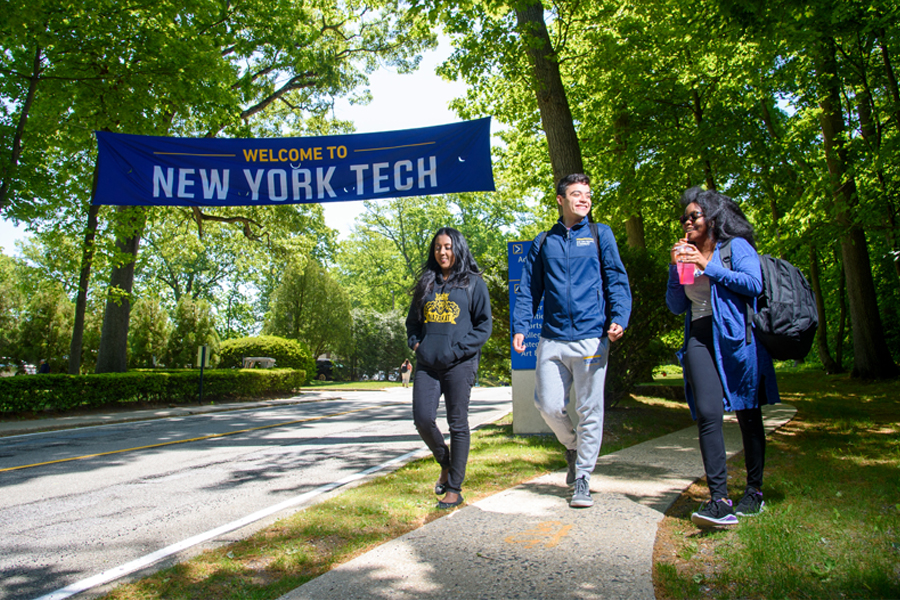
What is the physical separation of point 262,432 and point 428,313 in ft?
24.2

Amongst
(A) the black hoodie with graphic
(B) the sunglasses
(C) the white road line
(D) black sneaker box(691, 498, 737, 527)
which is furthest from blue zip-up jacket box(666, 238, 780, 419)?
(C) the white road line

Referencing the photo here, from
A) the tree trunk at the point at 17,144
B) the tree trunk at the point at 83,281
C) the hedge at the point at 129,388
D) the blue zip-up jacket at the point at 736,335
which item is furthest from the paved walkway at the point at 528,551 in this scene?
the tree trunk at the point at 83,281

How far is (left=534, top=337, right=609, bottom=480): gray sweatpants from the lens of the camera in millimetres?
4090

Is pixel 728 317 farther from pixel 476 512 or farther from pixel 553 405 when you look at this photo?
pixel 476 512

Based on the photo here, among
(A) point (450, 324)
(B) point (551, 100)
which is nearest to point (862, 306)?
(B) point (551, 100)

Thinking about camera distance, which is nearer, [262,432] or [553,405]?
[553,405]

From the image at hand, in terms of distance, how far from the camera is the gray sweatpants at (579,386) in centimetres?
409

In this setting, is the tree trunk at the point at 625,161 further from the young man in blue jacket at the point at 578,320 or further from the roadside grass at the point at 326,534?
the young man in blue jacket at the point at 578,320

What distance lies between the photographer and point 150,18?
43.8 ft

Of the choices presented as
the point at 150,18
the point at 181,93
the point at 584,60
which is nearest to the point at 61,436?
the point at 181,93

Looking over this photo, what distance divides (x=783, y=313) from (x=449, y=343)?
2.11 m

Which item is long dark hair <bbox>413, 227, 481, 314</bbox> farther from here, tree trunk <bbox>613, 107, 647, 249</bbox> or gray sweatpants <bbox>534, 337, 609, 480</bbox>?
tree trunk <bbox>613, 107, 647, 249</bbox>

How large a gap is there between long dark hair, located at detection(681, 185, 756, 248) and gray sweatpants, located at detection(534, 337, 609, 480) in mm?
1010

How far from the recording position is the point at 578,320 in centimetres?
411
